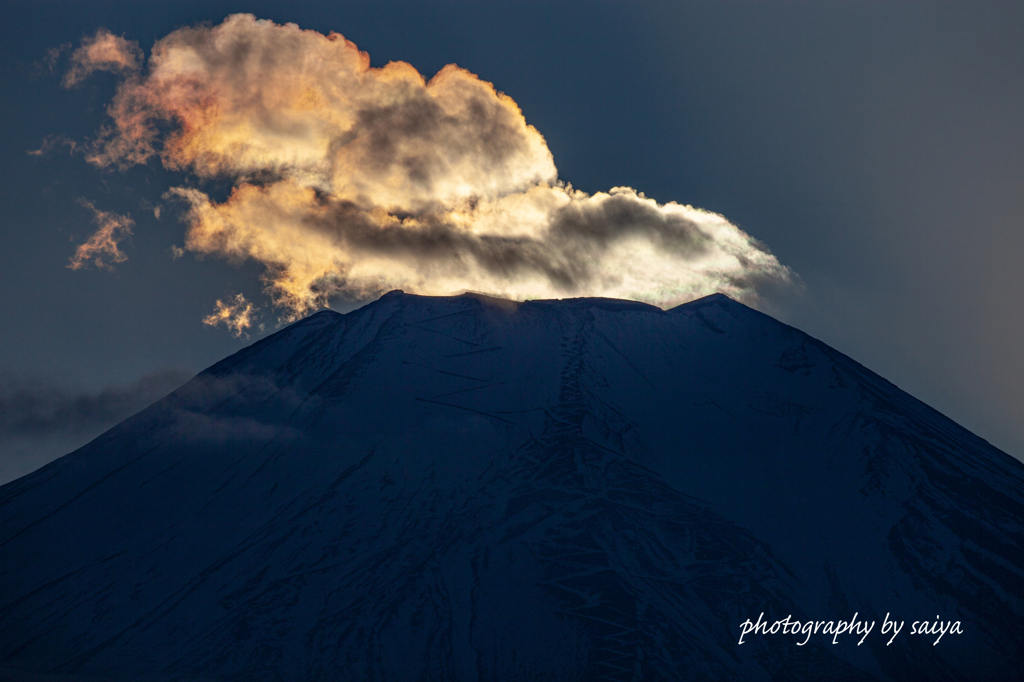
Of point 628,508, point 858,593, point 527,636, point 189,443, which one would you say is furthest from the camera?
point 189,443

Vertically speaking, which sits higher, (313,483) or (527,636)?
(313,483)

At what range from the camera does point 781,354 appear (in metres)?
184

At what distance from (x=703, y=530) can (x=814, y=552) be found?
17032mm

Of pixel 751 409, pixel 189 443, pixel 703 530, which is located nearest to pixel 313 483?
pixel 189 443

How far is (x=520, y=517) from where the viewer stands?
478ft

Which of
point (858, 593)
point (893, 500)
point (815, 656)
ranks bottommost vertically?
point (815, 656)

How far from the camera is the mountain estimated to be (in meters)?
127

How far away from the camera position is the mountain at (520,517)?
127 meters

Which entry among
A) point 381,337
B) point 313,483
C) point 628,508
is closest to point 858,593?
point 628,508

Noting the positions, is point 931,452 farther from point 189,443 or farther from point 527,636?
point 189,443

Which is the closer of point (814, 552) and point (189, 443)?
point (814, 552)

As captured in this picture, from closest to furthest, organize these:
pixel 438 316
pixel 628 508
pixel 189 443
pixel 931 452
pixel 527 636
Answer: pixel 527 636, pixel 628 508, pixel 931 452, pixel 189 443, pixel 438 316

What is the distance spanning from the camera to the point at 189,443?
17912cm

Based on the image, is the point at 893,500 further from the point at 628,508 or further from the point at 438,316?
the point at 438,316
